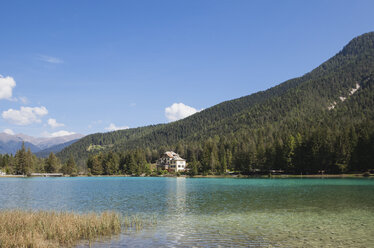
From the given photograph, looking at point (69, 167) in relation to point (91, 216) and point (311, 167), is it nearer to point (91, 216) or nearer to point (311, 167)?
point (311, 167)

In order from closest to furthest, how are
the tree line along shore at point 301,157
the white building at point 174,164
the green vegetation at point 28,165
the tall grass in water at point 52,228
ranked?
the tall grass in water at point 52,228 < the tree line along shore at point 301,157 < the green vegetation at point 28,165 < the white building at point 174,164

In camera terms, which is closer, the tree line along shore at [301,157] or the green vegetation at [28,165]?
the tree line along shore at [301,157]

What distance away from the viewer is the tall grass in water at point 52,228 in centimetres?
1850

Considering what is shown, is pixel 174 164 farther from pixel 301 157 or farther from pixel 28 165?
pixel 301 157

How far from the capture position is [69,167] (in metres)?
191

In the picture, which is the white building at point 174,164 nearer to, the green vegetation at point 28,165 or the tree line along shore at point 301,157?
the tree line along shore at point 301,157

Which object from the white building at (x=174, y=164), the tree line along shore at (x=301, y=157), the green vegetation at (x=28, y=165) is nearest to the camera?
the tree line along shore at (x=301, y=157)

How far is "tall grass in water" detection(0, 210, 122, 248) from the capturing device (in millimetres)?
18500

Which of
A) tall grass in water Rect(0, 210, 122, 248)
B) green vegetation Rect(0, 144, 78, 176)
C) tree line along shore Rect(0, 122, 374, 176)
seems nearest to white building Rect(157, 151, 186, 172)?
tree line along shore Rect(0, 122, 374, 176)

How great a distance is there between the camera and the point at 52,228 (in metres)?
21.2

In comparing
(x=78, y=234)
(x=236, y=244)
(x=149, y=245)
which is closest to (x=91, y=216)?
(x=78, y=234)

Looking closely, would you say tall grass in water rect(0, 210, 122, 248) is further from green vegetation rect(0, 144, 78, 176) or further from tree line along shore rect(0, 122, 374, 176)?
green vegetation rect(0, 144, 78, 176)

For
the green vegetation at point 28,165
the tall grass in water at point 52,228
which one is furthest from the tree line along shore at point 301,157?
the tall grass in water at point 52,228

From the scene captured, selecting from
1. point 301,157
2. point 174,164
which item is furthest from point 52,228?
point 174,164
